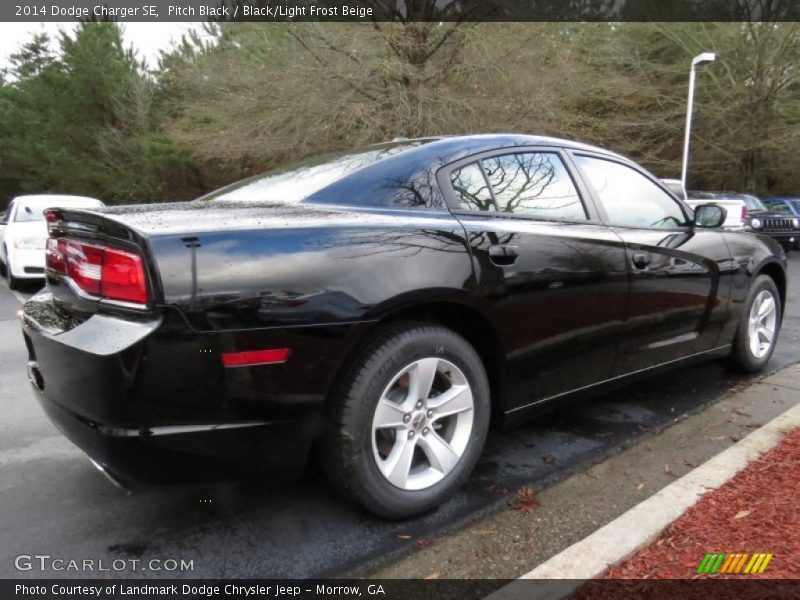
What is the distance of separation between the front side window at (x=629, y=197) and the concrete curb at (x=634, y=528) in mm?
1277

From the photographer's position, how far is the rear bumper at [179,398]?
184 centimetres

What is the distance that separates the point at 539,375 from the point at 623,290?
0.68 m

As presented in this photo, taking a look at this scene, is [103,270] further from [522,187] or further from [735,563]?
[735,563]

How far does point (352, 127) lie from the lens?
559 inches

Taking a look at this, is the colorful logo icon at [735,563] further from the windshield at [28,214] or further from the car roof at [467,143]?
the windshield at [28,214]

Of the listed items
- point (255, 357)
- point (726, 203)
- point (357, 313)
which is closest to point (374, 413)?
point (357, 313)

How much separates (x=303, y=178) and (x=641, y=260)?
1776 mm

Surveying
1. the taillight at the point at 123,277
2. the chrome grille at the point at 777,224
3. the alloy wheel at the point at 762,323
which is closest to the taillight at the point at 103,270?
the taillight at the point at 123,277

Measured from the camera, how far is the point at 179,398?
187 centimetres

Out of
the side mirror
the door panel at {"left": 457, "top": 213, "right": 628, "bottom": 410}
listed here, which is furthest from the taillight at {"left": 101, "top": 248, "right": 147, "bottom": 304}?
the side mirror

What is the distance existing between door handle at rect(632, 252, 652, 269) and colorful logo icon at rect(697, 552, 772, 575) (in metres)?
1.50

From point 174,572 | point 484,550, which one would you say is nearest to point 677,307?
point 484,550

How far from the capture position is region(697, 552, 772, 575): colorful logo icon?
1.95 metres

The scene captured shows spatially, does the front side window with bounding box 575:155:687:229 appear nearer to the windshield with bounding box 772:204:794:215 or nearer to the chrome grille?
the chrome grille
